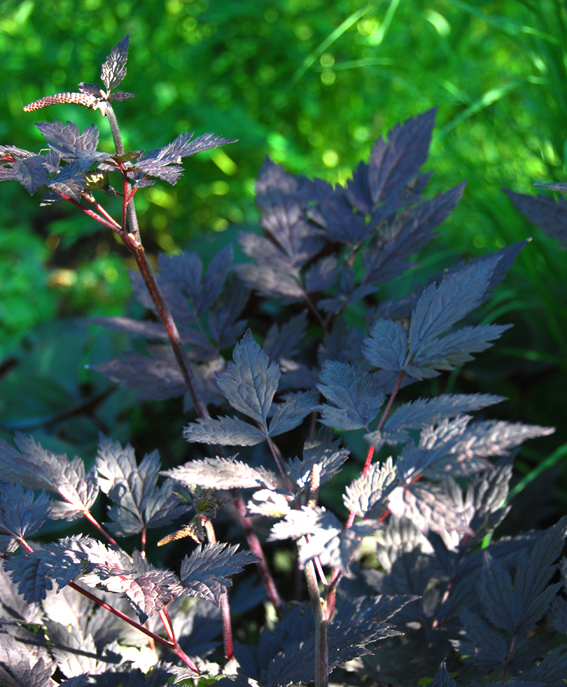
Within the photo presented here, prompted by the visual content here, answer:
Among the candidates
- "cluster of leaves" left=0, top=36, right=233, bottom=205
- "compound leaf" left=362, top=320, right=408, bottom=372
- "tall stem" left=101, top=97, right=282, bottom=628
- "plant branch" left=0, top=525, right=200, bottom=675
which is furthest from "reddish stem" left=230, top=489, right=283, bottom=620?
"cluster of leaves" left=0, top=36, right=233, bottom=205

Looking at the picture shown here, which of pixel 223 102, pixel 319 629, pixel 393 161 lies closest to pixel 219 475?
pixel 319 629

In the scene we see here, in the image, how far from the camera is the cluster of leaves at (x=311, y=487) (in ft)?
1.38

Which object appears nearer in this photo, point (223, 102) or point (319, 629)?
point (319, 629)

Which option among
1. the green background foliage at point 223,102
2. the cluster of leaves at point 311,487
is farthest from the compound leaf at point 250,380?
the green background foliage at point 223,102

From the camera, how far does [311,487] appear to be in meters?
0.42

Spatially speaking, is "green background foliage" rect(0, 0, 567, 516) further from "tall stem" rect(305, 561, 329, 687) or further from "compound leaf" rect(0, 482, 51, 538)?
"tall stem" rect(305, 561, 329, 687)

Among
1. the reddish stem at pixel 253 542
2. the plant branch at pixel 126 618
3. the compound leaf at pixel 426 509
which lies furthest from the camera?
the reddish stem at pixel 253 542

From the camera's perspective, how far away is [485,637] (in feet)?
1.68

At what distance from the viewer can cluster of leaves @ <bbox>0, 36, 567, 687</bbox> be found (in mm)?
421

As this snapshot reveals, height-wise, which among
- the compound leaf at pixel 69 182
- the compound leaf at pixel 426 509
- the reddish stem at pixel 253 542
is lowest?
the reddish stem at pixel 253 542

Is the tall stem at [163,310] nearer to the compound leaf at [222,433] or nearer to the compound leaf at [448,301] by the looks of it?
the compound leaf at [222,433]

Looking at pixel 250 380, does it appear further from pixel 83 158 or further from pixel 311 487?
pixel 83 158

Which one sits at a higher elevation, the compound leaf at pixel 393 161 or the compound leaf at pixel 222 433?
the compound leaf at pixel 393 161

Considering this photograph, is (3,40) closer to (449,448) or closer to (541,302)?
(541,302)
